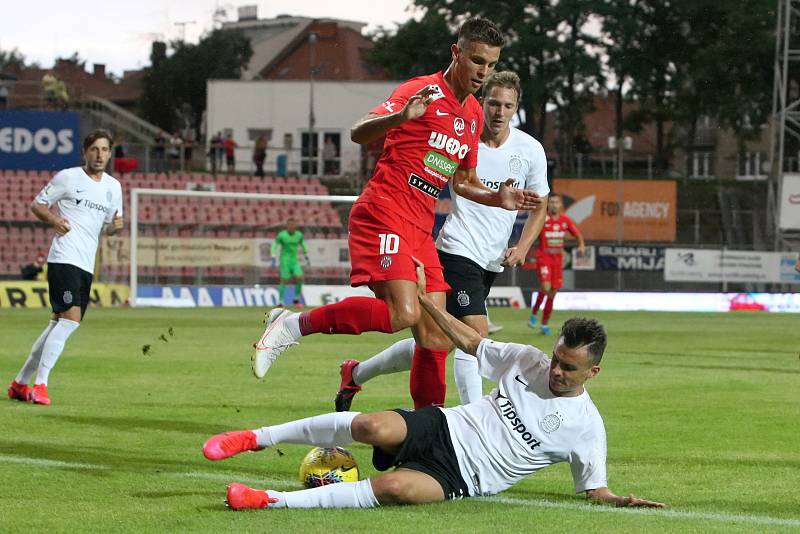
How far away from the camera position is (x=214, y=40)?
80.4 m

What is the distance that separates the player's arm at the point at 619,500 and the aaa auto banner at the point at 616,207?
3356 centimetres

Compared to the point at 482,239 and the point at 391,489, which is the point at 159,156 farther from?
the point at 391,489

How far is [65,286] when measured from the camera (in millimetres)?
10805

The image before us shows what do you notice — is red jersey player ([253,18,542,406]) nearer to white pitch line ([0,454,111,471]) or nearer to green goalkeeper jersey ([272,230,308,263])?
white pitch line ([0,454,111,471])

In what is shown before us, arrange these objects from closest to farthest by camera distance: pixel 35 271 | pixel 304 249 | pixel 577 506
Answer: pixel 577 506 < pixel 304 249 < pixel 35 271

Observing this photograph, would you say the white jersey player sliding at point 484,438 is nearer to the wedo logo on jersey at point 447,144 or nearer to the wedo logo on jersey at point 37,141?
the wedo logo on jersey at point 447,144

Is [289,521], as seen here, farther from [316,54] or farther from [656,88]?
[316,54]

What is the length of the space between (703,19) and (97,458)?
5058cm

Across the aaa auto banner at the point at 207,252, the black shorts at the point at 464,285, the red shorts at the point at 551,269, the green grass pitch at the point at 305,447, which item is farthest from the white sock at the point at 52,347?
the aaa auto banner at the point at 207,252

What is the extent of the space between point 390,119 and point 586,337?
1789 mm

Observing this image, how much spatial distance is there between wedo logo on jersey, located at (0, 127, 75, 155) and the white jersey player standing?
28641mm

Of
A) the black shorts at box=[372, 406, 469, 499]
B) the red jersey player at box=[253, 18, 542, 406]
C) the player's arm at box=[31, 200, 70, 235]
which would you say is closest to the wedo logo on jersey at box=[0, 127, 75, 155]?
the player's arm at box=[31, 200, 70, 235]

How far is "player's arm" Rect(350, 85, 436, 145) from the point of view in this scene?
6.94m

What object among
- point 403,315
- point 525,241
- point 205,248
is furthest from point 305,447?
point 205,248
